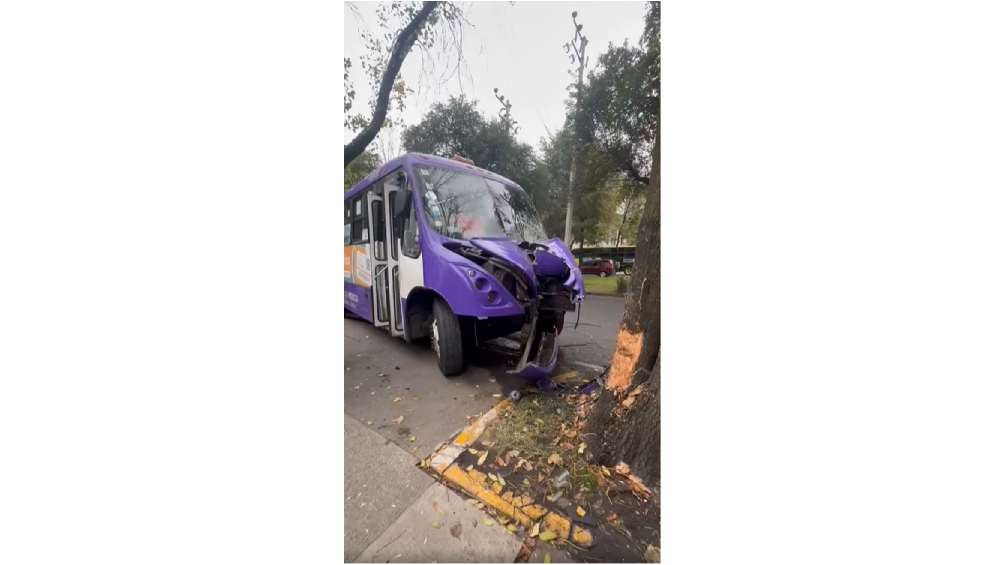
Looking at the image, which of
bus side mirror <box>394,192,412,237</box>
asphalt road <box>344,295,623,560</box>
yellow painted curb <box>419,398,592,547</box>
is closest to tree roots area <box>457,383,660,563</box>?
yellow painted curb <box>419,398,592,547</box>

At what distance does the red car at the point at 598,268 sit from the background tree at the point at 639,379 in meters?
6.76

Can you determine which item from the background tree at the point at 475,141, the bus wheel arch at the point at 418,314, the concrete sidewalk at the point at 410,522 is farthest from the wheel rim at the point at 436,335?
the background tree at the point at 475,141

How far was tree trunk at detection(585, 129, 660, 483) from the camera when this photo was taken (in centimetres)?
143

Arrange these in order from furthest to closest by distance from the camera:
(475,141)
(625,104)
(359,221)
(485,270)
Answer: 1. (625,104)
2. (475,141)
3. (359,221)
4. (485,270)

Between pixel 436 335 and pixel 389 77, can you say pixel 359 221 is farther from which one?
pixel 436 335

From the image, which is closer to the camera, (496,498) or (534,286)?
(496,498)

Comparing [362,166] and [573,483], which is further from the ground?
[362,166]

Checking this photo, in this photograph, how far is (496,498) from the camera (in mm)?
1333

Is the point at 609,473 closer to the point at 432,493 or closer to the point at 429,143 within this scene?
the point at 432,493

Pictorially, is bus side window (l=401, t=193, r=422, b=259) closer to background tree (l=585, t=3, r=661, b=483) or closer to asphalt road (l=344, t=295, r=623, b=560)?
asphalt road (l=344, t=295, r=623, b=560)

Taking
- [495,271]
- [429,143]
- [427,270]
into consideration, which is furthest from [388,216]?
[495,271]

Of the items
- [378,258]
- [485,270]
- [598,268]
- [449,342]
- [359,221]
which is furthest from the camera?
[598,268]

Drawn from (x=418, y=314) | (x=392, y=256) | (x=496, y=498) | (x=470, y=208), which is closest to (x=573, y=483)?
(x=496, y=498)

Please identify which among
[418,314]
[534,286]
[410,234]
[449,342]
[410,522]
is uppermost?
[410,234]
